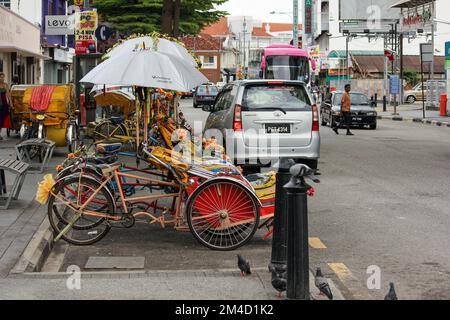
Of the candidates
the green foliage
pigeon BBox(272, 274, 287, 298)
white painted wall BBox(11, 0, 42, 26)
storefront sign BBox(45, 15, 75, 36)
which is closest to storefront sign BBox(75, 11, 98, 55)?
storefront sign BBox(45, 15, 75, 36)

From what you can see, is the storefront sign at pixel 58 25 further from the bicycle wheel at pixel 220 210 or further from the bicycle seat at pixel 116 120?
the bicycle wheel at pixel 220 210

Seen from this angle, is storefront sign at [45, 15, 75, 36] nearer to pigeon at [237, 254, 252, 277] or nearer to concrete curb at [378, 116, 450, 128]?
concrete curb at [378, 116, 450, 128]

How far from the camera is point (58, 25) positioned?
31031 millimetres

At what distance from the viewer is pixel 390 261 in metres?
8.07

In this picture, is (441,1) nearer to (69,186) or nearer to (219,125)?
(219,125)

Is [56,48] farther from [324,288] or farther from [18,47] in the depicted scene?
[324,288]

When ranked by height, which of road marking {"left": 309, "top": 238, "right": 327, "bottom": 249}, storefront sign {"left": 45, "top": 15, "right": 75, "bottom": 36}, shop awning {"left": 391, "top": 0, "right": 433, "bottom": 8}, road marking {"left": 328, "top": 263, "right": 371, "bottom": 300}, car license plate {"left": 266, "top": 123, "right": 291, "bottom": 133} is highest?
shop awning {"left": 391, "top": 0, "right": 433, "bottom": 8}

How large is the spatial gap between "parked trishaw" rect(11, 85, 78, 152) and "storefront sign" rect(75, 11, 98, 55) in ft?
11.8

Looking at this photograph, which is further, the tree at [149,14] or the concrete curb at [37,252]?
the tree at [149,14]

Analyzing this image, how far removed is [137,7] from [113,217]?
2685 cm

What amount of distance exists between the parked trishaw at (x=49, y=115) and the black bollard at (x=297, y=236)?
39.0 ft

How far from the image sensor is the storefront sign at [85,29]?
21.2m

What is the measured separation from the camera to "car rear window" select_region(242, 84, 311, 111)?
13.7 metres

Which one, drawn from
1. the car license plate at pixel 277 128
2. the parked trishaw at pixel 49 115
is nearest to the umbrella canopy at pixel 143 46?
the car license plate at pixel 277 128
